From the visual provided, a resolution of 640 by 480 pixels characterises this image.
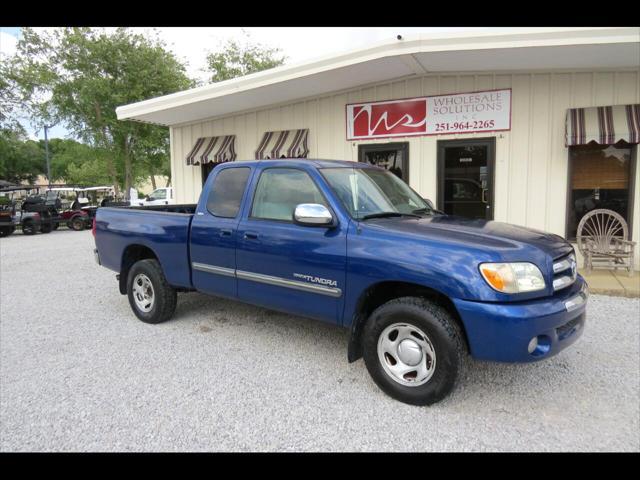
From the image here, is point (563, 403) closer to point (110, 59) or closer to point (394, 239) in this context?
point (394, 239)

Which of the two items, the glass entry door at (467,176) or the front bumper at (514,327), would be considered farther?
the glass entry door at (467,176)

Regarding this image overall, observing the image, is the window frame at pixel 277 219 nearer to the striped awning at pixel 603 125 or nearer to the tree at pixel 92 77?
the striped awning at pixel 603 125

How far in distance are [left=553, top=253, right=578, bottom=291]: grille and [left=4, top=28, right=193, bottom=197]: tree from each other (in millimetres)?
20720

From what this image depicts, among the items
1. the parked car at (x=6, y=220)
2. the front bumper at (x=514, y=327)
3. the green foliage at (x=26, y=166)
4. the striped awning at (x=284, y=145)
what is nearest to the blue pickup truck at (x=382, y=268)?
the front bumper at (x=514, y=327)

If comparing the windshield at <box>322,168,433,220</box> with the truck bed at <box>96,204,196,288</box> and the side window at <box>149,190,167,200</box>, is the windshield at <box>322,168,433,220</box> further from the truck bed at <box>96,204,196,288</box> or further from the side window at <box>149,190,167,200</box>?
the side window at <box>149,190,167,200</box>

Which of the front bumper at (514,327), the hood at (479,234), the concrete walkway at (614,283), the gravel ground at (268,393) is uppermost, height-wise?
the hood at (479,234)

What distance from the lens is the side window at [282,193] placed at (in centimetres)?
405

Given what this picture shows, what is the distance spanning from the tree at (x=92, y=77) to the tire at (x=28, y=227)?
19.4ft

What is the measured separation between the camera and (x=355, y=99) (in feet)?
30.8

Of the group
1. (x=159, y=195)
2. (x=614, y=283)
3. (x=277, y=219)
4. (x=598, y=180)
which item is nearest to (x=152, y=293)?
(x=277, y=219)

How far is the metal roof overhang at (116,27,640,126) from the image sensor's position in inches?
251

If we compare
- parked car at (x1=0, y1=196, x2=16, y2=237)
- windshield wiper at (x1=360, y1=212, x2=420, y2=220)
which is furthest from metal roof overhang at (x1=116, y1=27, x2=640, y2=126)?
parked car at (x1=0, y1=196, x2=16, y2=237)

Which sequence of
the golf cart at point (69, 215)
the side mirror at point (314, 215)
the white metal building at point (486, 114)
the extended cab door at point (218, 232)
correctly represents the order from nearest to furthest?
the side mirror at point (314, 215) < the extended cab door at point (218, 232) < the white metal building at point (486, 114) < the golf cart at point (69, 215)

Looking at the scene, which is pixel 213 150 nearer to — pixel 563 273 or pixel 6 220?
pixel 563 273
